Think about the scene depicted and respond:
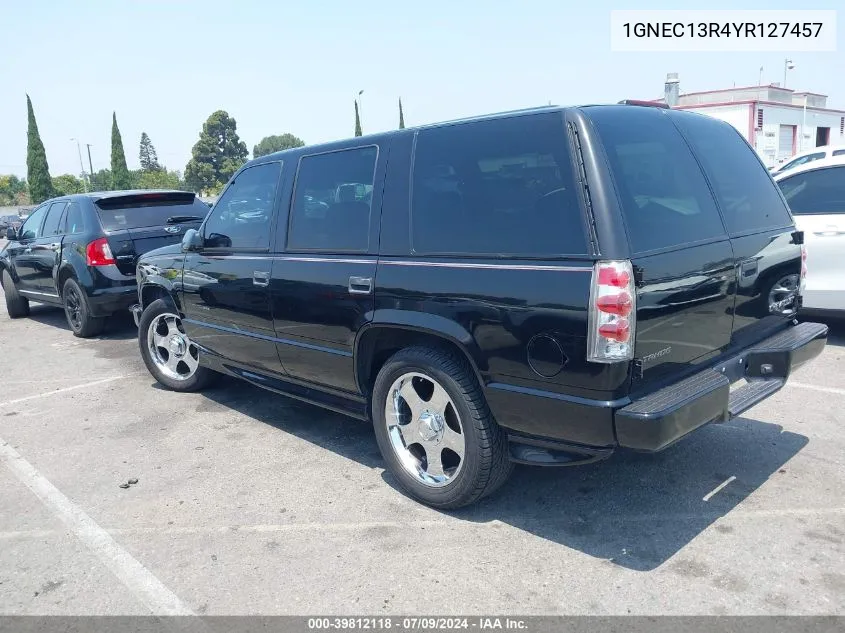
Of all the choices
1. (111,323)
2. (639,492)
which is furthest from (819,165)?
(111,323)

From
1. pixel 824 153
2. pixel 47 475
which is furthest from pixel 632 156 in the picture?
pixel 824 153

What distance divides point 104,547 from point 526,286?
8.01 ft

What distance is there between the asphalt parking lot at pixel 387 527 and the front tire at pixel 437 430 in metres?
0.18

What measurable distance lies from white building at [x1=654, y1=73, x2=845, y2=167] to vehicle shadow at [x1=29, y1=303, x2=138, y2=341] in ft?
98.3

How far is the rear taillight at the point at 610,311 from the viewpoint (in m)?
2.71

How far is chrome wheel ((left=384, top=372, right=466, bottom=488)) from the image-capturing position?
3.47 metres

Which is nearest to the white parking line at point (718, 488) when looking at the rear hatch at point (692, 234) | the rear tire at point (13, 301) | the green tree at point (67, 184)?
the rear hatch at point (692, 234)

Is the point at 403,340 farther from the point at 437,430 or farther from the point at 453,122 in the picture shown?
the point at 453,122

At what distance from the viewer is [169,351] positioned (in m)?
5.91

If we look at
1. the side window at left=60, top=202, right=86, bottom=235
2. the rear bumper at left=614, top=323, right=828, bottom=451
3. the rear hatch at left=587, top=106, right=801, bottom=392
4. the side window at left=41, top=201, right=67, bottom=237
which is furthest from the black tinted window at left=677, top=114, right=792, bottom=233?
the side window at left=41, top=201, right=67, bottom=237

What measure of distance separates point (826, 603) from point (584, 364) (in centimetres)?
130

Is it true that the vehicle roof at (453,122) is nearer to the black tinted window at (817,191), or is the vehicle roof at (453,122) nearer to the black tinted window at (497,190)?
the black tinted window at (497,190)

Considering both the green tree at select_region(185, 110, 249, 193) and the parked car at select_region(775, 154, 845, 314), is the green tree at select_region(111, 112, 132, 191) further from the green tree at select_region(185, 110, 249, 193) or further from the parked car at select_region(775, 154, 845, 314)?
the parked car at select_region(775, 154, 845, 314)

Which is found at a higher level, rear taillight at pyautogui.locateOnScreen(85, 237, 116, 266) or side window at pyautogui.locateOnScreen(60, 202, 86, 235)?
side window at pyautogui.locateOnScreen(60, 202, 86, 235)
